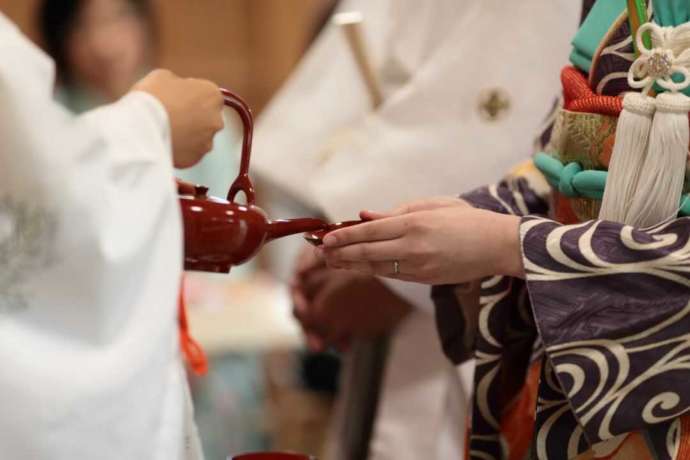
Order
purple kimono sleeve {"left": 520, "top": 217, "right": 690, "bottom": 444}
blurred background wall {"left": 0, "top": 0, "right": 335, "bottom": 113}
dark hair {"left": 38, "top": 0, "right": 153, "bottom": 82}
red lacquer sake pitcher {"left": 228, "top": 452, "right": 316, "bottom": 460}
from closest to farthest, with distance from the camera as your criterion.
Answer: purple kimono sleeve {"left": 520, "top": 217, "right": 690, "bottom": 444} < red lacquer sake pitcher {"left": 228, "top": 452, "right": 316, "bottom": 460} < dark hair {"left": 38, "top": 0, "right": 153, "bottom": 82} < blurred background wall {"left": 0, "top": 0, "right": 335, "bottom": 113}

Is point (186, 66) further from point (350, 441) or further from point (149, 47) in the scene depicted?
point (350, 441)

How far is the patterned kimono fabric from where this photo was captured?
2.65 ft

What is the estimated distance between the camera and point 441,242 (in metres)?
0.84

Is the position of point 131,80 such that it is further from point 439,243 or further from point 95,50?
point 439,243

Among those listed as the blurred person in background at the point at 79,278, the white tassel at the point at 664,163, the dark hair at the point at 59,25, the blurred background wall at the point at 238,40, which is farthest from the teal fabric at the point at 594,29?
the blurred background wall at the point at 238,40

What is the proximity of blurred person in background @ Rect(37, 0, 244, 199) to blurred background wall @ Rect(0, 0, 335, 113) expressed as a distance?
1217 mm

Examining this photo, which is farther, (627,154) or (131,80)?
(131,80)

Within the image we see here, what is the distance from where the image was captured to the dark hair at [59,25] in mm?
2432

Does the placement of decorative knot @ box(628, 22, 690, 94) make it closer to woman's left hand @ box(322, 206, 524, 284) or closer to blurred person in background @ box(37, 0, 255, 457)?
woman's left hand @ box(322, 206, 524, 284)

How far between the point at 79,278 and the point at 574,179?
0.42 meters

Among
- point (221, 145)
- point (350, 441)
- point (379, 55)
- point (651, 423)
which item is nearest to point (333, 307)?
point (350, 441)

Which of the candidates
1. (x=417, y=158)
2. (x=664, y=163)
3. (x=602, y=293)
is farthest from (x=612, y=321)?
(x=417, y=158)

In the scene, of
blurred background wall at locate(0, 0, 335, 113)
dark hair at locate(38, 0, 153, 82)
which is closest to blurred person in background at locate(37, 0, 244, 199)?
dark hair at locate(38, 0, 153, 82)

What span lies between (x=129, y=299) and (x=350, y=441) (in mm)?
861
